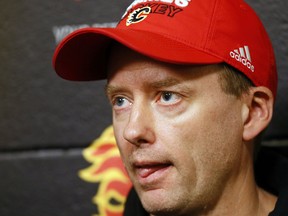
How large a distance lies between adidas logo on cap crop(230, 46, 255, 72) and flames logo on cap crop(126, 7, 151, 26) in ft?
0.63

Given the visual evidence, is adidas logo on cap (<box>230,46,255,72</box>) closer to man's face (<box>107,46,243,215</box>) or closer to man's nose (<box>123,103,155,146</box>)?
man's face (<box>107,46,243,215</box>)

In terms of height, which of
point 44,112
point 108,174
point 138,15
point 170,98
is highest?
point 138,15

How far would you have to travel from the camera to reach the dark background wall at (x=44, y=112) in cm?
144

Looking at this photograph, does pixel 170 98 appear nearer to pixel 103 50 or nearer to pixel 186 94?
pixel 186 94

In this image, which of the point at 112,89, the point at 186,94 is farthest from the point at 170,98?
the point at 112,89

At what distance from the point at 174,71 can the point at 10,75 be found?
71 centimetres

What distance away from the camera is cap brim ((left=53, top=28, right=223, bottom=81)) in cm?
92

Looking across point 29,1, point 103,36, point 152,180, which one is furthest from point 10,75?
point 152,180

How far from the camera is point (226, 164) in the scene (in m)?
1.01

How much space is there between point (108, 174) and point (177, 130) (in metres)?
0.54

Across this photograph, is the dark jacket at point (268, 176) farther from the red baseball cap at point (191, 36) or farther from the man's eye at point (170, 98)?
the man's eye at point (170, 98)

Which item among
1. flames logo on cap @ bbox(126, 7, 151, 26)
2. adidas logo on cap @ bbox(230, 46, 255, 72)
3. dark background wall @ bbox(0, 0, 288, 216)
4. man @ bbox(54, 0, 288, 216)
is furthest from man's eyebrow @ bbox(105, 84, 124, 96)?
dark background wall @ bbox(0, 0, 288, 216)

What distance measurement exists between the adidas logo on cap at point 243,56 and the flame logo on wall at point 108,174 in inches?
21.9

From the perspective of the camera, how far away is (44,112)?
4.87ft
